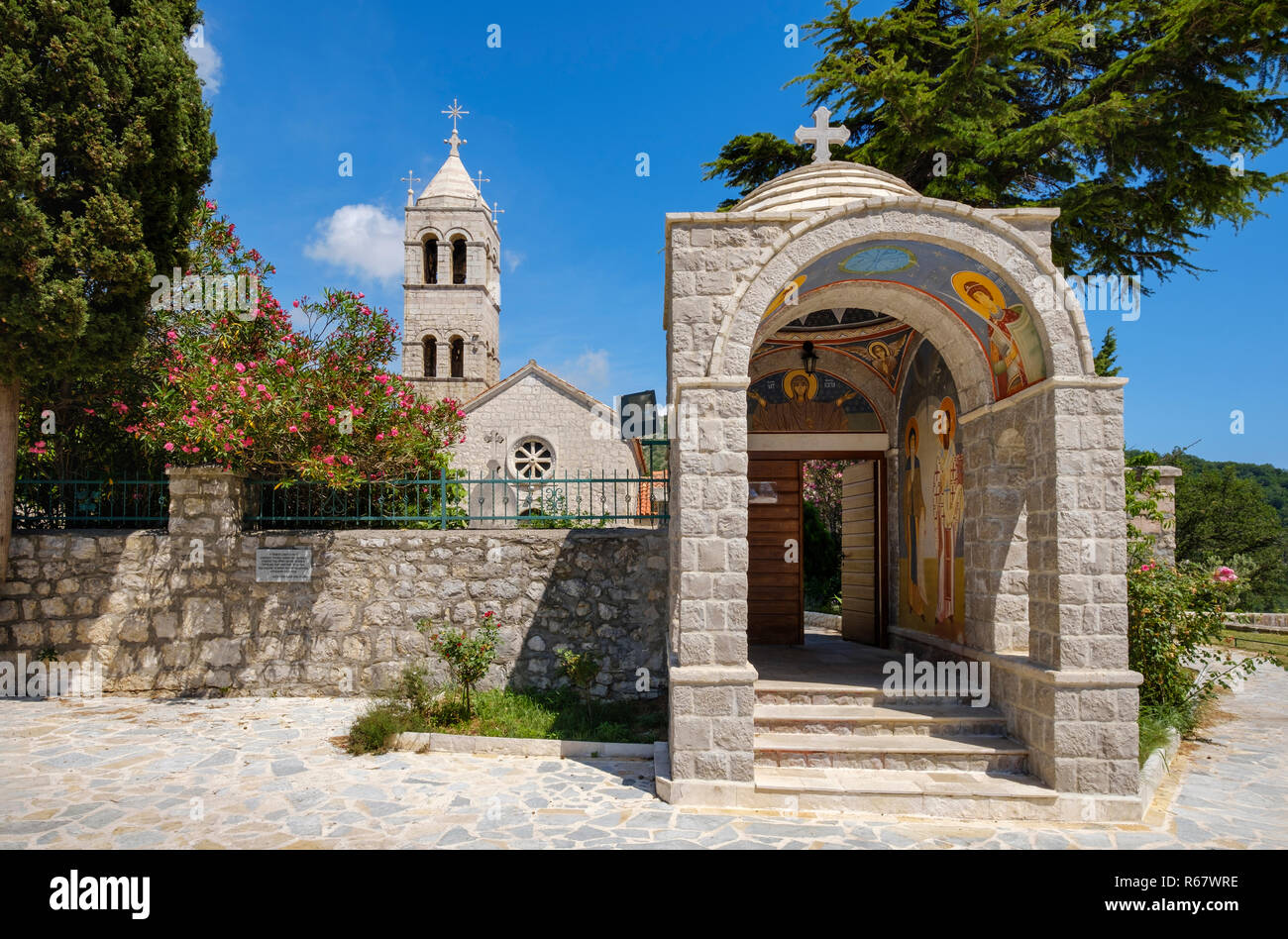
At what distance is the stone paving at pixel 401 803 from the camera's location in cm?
451

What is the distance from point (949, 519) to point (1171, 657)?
2.30 metres

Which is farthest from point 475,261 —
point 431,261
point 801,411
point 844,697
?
point 844,697

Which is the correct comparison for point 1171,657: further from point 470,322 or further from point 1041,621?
point 470,322

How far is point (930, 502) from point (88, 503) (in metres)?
9.63

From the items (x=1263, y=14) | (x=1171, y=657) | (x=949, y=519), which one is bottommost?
(x=1171, y=657)

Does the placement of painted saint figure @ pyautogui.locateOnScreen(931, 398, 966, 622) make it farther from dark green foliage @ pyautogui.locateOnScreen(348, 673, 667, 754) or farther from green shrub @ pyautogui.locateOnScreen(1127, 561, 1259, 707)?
dark green foliage @ pyautogui.locateOnScreen(348, 673, 667, 754)

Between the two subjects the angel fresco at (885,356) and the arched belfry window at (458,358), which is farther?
the arched belfry window at (458,358)

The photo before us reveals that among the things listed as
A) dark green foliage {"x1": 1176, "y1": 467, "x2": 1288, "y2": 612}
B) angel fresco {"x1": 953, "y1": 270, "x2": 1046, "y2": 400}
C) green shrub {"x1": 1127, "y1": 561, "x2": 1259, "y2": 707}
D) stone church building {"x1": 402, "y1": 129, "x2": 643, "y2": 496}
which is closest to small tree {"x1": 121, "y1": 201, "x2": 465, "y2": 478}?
angel fresco {"x1": 953, "y1": 270, "x2": 1046, "y2": 400}

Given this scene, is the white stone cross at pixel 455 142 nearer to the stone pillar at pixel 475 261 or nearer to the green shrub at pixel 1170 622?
the stone pillar at pixel 475 261

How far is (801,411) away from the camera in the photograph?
9.21 m

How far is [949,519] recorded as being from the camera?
7336mm

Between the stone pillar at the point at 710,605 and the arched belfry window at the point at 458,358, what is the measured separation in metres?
25.0

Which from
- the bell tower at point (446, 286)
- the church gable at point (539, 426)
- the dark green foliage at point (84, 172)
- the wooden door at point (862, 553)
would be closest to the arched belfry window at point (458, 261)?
the bell tower at point (446, 286)
